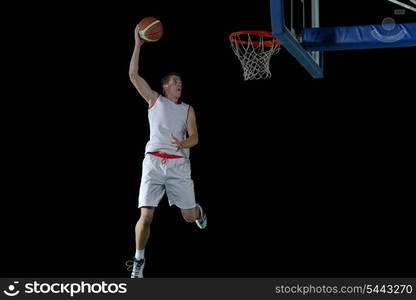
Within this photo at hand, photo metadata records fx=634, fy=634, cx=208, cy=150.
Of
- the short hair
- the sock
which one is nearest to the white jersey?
the short hair

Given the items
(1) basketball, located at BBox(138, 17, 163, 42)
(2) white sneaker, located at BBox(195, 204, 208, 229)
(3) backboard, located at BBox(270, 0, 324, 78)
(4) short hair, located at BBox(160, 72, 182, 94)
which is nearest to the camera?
(3) backboard, located at BBox(270, 0, 324, 78)

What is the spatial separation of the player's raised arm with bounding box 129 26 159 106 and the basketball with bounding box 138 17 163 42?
58mm

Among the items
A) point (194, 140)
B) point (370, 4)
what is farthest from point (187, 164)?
point (370, 4)

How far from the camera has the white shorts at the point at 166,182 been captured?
564 cm

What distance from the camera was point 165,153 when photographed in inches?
224

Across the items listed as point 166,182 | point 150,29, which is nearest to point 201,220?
point 166,182

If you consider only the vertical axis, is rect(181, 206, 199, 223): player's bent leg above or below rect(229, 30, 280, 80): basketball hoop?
below

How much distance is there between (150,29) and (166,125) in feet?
2.83

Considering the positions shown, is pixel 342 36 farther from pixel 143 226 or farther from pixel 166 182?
pixel 143 226

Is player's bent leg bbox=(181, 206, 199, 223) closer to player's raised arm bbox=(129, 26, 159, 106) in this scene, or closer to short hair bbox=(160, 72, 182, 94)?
player's raised arm bbox=(129, 26, 159, 106)

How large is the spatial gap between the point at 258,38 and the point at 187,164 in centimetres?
137

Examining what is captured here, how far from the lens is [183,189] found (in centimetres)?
576

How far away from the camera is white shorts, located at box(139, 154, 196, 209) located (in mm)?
5637

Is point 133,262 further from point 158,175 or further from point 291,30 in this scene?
point 291,30
